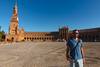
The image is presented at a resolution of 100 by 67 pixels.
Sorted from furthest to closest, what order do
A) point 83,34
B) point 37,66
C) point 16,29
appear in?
1. point 83,34
2. point 16,29
3. point 37,66

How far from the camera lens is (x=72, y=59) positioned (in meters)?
7.03

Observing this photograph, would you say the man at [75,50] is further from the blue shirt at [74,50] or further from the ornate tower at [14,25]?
the ornate tower at [14,25]

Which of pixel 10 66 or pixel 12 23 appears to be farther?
pixel 12 23

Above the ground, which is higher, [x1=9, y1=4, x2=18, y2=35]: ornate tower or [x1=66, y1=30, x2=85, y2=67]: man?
[x1=9, y1=4, x2=18, y2=35]: ornate tower

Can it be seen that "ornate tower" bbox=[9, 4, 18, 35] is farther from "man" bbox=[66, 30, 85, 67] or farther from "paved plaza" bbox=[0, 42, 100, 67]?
"man" bbox=[66, 30, 85, 67]

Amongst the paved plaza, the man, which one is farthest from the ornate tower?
the man

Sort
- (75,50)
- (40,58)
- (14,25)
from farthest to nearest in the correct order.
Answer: (14,25) < (40,58) < (75,50)

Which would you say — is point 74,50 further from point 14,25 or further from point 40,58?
point 14,25

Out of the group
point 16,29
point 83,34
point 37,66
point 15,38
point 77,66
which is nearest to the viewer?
point 77,66

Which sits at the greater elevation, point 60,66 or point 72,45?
point 72,45

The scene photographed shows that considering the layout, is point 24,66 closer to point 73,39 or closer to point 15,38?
point 73,39

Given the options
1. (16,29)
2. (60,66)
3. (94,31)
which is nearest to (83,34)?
(94,31)

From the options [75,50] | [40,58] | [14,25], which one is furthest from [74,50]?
[14,25]

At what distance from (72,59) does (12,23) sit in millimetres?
182895
